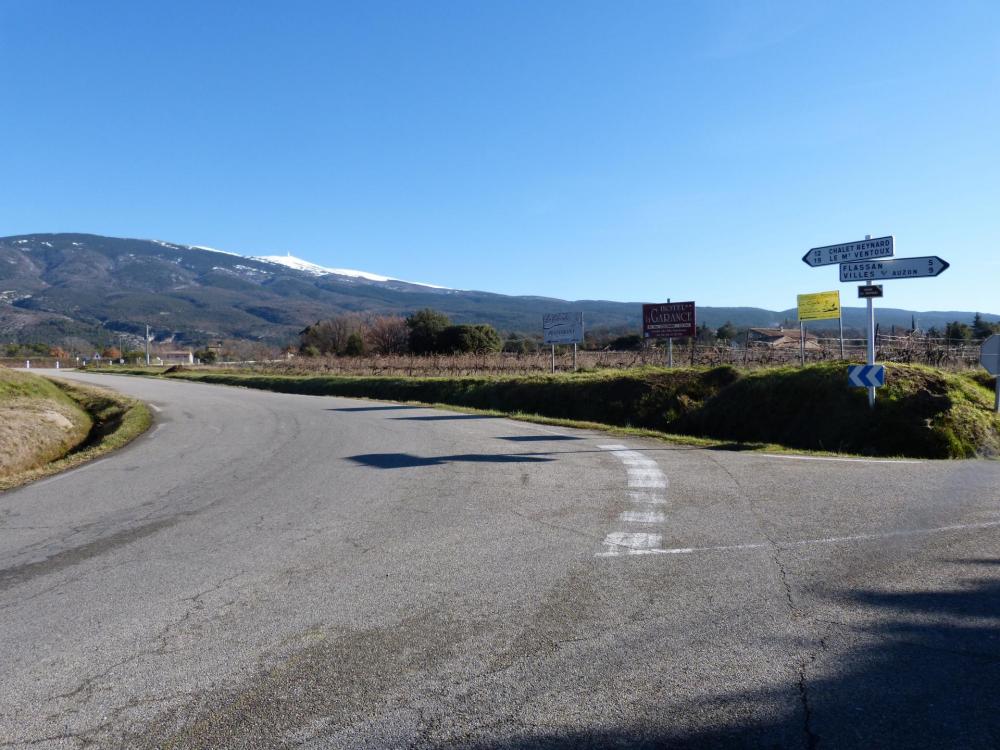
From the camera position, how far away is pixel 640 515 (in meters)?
7.52

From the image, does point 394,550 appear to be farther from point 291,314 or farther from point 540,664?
point 291,314

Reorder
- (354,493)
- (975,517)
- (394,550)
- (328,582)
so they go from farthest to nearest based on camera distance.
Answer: (354,493)
(975,517)
(394,550)
(328,582)

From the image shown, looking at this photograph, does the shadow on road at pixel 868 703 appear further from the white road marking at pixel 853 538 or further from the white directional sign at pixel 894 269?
the white directional sign at pixel 894 269

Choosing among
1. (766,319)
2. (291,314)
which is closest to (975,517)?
(766,319)

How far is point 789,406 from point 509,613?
41.3ft

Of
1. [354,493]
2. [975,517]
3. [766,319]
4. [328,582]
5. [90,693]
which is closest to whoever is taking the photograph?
[90,693]

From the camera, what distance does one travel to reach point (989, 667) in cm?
391

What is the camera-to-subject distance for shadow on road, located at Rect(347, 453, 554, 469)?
1103 centimetres

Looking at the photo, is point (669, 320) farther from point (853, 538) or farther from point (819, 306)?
point (853, 538)

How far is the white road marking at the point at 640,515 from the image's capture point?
20.6ft

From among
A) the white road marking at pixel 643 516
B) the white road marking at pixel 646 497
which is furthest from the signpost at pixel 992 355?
the white road marking at pixel 643 516

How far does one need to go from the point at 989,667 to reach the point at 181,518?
6976 millimetres

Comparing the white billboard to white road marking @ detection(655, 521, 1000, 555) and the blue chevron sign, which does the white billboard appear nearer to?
the blue chevron sign

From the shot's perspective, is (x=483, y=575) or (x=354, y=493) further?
(x=354, y=493)
